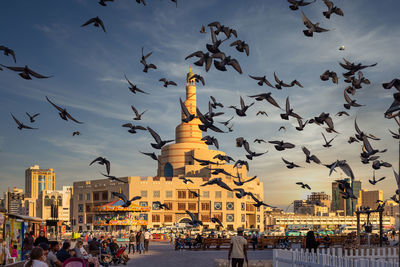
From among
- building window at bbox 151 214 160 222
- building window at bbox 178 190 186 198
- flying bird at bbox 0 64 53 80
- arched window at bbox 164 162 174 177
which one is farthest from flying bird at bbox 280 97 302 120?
arched window at bbox 164 162 174 177

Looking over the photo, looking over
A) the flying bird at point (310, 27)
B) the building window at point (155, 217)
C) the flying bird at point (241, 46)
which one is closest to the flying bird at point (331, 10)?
the flying bird at point (310, 27)

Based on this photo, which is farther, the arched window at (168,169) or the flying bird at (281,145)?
the arched window at (168,169)

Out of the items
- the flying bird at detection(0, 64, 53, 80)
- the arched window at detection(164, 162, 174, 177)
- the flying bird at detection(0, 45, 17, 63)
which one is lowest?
the flying bird at detection(0, 64, 53, 80)

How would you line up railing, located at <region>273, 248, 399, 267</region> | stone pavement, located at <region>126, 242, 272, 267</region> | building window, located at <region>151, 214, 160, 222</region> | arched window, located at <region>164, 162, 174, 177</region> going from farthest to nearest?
1. arched window, located at <region>164, 162, 174, 177</region>
2. building window, located at <region>151, 214, 160, 222</region>
3. stone pavement, located at <region>126, 242, 272, 267</region>
4. railing, located at <region>273, 248, 399, 267</region>

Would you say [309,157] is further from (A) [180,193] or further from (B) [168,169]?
(B) [168,169]

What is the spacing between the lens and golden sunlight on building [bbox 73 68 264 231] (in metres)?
114

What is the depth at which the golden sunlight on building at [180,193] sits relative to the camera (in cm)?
11425

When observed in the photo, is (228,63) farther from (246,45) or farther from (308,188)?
(308,188)

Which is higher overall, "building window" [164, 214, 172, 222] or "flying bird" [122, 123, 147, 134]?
"flying bird" [122, 123, 147, 134]

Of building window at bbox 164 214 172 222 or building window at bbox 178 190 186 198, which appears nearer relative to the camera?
building window at bbox 164 214 172 222

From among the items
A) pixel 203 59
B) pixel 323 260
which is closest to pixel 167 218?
pixel 203 59

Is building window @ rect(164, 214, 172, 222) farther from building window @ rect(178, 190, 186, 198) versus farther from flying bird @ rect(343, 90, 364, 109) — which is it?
flying bird @ rect(343, 90, 364, 109)

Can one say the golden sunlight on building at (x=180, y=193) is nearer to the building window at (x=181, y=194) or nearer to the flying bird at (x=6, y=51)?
the building window at (x=181, y=194)

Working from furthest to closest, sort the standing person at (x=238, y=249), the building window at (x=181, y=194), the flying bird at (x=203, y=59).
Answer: the building window at (x=181, y=194)
the standing person at (x=238, y=249)
the flying bird at (x=203, y=59)
